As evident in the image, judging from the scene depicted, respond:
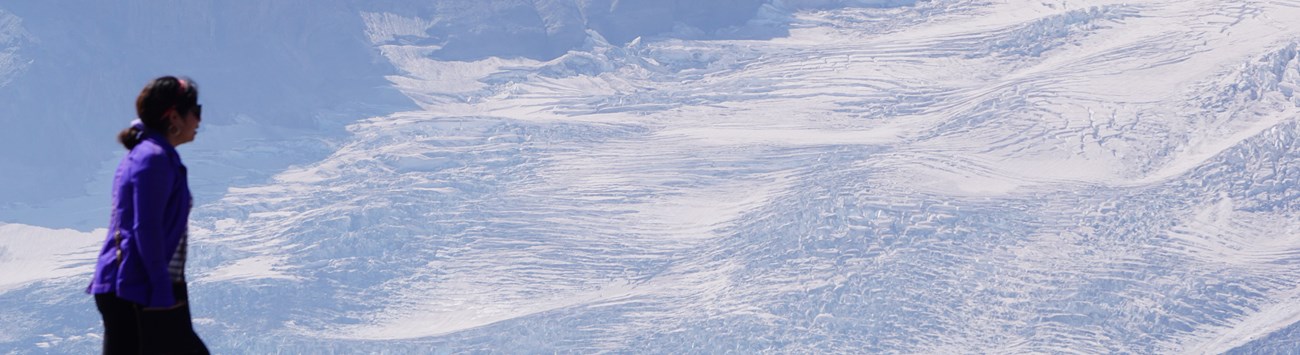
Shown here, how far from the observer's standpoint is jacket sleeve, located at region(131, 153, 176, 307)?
210 inches

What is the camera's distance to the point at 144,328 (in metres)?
5.52

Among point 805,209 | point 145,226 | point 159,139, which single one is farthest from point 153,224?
point 805,209

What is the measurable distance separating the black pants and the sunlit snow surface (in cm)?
3674

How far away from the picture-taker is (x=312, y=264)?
4916 centimetres

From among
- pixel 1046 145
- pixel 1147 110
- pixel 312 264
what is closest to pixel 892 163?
pixel 1046 145

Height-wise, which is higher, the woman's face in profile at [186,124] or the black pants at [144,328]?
the woman's face in profile at [186,124]

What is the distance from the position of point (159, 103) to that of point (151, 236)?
0.46 metres

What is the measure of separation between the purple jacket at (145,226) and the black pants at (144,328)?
6 centimetres

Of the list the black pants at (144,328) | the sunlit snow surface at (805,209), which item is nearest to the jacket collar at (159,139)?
the black pants at (144,328)

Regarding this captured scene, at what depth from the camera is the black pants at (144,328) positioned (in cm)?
552

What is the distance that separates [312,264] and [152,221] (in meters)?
44.5

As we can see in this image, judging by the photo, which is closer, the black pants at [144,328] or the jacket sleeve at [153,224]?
the jacket sleeve at [153,224]

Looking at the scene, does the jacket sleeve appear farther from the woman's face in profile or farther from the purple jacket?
the woman's face in profile

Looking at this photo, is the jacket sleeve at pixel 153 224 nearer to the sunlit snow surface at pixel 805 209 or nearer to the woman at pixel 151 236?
the woman at pixel 151 236
